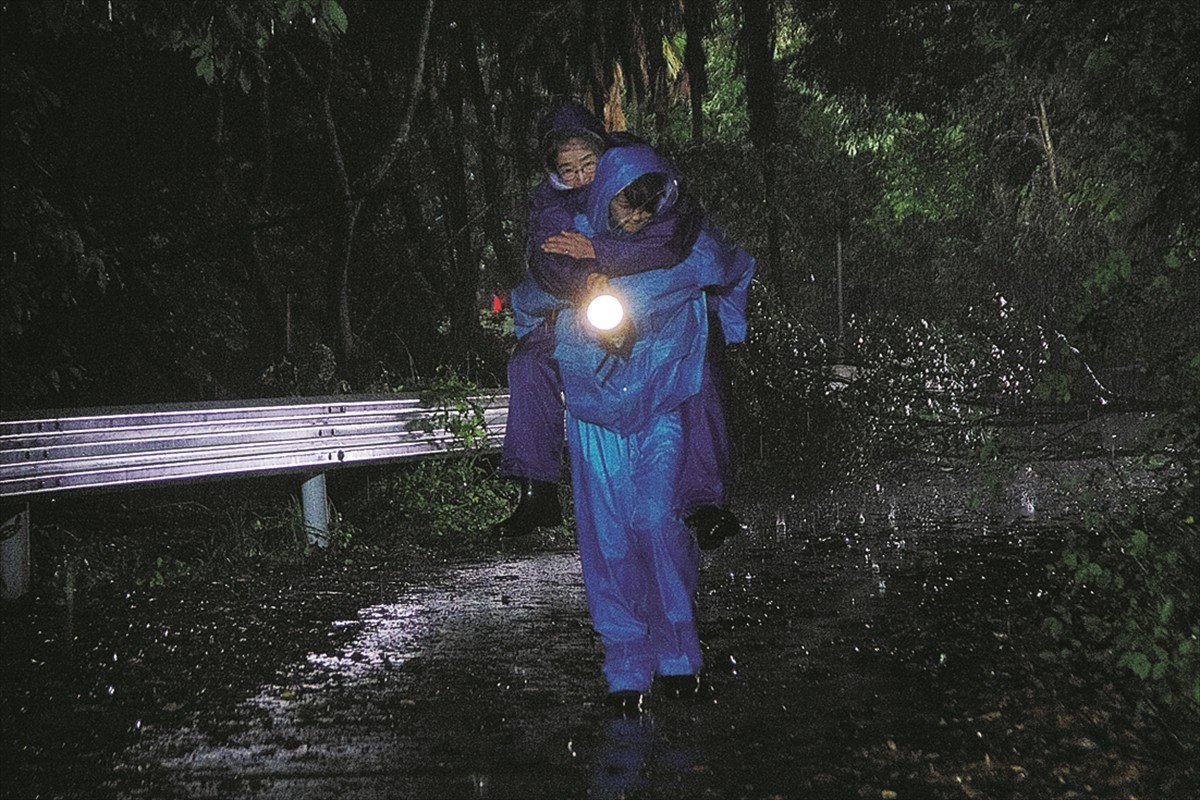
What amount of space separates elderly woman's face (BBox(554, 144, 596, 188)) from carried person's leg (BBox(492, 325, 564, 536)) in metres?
0.60

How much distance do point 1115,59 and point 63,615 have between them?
5.18 metres

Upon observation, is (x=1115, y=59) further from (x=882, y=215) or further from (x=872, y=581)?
(x=882, y=215)

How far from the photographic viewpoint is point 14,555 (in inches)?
284

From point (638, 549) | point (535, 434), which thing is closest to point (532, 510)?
point (535, 434)

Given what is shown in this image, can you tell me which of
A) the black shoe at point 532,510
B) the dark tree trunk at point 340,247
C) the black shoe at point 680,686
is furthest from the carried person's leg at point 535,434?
the dark tree trunk at point 340,247

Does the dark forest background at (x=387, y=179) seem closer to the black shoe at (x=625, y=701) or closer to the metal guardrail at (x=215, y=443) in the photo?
the metal guardrail at (x=215, y=443)

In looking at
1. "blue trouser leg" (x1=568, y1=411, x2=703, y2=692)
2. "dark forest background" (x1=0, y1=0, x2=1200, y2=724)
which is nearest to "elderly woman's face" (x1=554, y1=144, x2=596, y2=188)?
"blue trouser leg" (x1=568, y1=411, x2=703, y2=692)

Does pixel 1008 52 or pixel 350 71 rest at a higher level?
pixel 350 71

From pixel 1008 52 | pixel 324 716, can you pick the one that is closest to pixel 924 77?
pixel 1008 52

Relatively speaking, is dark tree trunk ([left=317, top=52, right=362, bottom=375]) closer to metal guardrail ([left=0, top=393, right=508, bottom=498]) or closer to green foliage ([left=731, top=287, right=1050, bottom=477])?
metal guardrail ([left=0, top=393, right=508, bottom=498])

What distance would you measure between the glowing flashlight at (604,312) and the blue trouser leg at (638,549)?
462mm

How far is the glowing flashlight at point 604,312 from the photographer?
4906 mm

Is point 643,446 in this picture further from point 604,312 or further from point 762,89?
point 762,89

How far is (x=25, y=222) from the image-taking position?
22.5 ft
